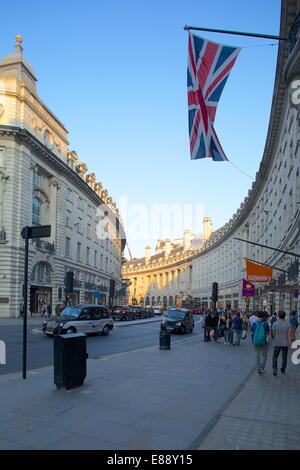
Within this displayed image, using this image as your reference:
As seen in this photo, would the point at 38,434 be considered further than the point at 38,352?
No

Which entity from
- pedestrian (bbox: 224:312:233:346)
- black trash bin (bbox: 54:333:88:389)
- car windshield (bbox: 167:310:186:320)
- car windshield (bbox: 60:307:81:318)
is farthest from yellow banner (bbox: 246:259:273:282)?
black trash bin (bbox: 54:333:88:389)

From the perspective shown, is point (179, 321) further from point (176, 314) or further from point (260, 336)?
point (260, 336)

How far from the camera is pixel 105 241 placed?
223 feet

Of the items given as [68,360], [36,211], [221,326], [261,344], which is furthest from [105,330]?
[36,211]

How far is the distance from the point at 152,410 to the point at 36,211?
3733 centimetres

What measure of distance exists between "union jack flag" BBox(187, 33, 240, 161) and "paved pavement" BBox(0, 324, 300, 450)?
5.82 metres

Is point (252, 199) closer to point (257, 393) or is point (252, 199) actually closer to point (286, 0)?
point (286, 0)

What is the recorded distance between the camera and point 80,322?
22281mm

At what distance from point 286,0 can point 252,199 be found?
41600 millimetres

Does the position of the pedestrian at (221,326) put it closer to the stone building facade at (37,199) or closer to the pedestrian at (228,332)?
the pedestrian at (228,332)

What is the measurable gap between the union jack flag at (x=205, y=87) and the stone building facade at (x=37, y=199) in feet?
92.1

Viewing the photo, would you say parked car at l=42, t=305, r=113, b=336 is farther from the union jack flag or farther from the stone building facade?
the stone building facade

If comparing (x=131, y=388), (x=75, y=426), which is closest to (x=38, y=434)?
(x=75, y=426)

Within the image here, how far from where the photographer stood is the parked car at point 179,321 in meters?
27.6
